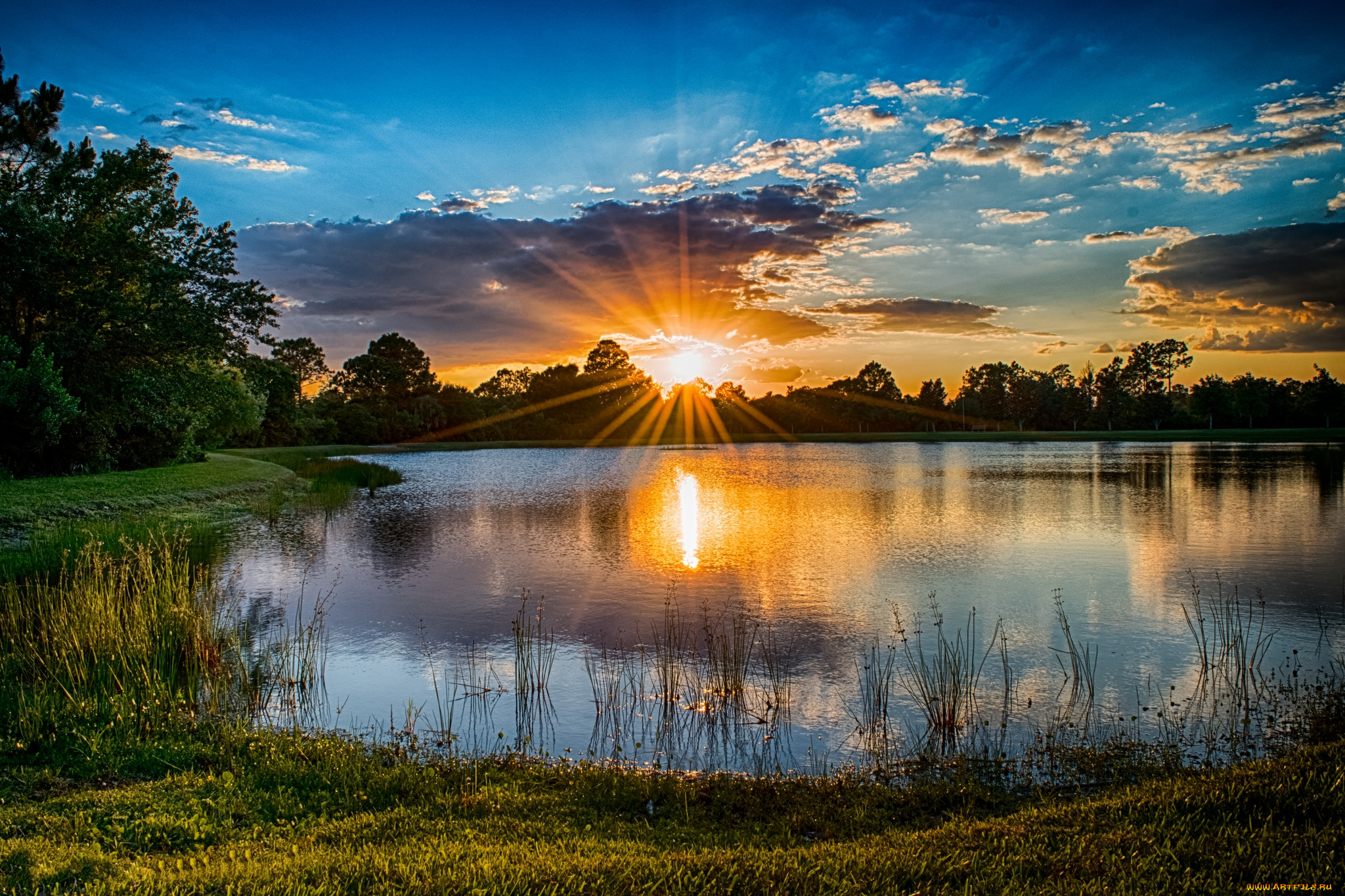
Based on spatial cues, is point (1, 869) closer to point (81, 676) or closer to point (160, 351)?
point (81, 676)

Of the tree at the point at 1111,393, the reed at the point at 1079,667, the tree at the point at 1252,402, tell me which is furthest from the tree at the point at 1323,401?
the reed at the point at 1079,667

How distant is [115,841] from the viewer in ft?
16.5

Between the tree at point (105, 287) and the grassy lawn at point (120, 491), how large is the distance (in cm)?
247

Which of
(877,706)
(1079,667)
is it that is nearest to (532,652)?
(877,706)

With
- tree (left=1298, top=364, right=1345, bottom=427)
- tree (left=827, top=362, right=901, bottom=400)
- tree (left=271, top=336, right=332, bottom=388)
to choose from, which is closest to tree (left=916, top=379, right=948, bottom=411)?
tree (left=827, top=362, right=901, bottom=400)

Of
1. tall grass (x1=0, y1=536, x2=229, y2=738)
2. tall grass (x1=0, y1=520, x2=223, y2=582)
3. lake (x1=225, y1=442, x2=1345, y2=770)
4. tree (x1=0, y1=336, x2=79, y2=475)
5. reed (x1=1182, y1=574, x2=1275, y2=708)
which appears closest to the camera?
tall grass (x1=0, y1=536, x2=229, y2=738)

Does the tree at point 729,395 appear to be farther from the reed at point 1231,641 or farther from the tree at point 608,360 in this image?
the reed at point 1231,641

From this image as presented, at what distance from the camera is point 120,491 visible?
24.7m

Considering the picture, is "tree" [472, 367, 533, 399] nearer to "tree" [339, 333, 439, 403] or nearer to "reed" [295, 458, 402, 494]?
"tree" [339, 333, 439, 403]

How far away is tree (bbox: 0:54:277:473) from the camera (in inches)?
1051

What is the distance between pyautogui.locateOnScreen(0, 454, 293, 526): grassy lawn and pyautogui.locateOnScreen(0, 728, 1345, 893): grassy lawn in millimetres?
18225

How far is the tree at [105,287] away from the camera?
87.6ft

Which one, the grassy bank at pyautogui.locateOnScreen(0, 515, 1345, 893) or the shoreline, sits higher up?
the shoreline

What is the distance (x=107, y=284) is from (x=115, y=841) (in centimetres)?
3027
